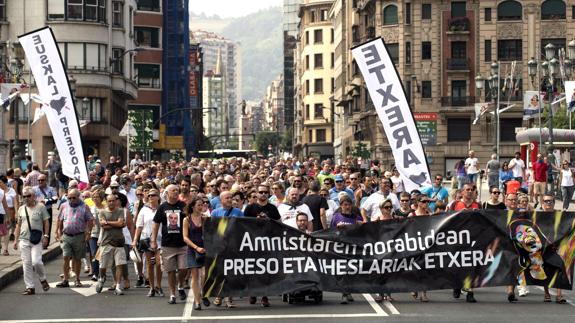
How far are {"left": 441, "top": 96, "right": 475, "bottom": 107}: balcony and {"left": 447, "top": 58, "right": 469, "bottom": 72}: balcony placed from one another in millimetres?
1964

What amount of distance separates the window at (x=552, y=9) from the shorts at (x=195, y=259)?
73.5m

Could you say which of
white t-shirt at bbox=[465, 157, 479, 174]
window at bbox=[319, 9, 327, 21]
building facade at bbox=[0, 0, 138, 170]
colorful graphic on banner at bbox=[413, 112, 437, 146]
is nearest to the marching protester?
white t-shirt at bbox=[465, 157, 479, 174]

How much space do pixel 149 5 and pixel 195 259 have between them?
89.7 meters

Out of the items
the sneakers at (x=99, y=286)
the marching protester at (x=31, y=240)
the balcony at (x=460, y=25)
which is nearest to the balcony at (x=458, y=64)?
the balcony at (x=460, y=25)

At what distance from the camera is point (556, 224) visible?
17.2 meters

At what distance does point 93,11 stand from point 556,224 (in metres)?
57.8

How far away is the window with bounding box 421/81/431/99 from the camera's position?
8894 cm

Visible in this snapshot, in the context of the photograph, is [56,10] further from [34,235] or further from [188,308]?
[188,308]

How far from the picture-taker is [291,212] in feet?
57.3

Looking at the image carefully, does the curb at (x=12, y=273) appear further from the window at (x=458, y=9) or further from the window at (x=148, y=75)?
the window at (x=148, y=75)

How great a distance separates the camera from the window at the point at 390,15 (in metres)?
90.9

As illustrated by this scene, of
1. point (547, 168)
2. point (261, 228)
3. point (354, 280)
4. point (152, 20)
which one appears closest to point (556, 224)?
point (354, 280)

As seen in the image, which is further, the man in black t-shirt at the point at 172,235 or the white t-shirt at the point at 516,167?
the white t-shirt at the point at 516,167

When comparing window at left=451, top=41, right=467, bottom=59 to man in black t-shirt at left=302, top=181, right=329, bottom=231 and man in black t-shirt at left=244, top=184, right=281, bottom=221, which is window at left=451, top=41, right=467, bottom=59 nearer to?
man in black t-shirt at left=302, top=181, right=329, bottom=231
